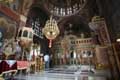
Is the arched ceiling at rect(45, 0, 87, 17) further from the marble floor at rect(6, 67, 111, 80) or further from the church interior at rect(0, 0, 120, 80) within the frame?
the marble floor at rect(6, 67, 111, 80)

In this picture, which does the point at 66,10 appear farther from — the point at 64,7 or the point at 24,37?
the point at 24,37

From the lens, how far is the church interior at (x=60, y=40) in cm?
772

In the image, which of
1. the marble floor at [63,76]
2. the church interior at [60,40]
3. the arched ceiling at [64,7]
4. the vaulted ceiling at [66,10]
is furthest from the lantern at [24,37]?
the arched ceiling at [64,7]

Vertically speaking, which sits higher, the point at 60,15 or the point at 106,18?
the point at 60,15

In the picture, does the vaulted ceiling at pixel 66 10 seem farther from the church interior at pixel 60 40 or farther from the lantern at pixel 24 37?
the lantern at pixel 24 37

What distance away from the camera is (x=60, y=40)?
18.4 meters

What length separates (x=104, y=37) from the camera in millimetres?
8953

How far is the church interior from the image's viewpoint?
7723 mm

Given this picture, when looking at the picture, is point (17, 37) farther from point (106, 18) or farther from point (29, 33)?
point (106, 18)

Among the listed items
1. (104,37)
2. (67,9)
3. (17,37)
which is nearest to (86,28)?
(67,9)

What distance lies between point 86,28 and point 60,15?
3.97 m

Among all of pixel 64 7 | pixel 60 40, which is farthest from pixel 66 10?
pixel 60 40

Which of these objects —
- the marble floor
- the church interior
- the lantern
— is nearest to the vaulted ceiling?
the church interior

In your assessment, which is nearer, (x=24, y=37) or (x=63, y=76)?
(x=63, y=76)
